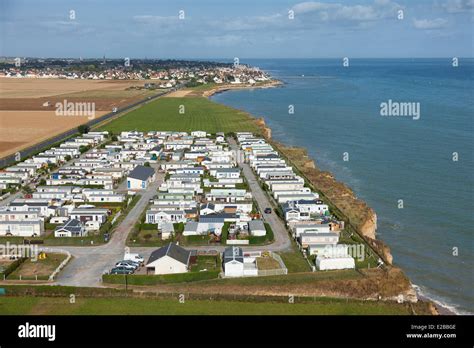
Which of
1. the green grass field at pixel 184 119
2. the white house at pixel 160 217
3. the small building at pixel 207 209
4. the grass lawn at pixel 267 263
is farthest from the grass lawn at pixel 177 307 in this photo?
the green grass field at pixel 184 119

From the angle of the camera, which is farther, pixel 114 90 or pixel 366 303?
pixel 114 90

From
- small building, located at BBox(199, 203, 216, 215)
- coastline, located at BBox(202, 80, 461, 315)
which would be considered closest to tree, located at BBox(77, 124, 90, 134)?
coastline, located at BBox(202, 80, 461, 315)

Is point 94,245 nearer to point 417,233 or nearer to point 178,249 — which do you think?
point 178,249

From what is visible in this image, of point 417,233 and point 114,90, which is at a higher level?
point 114,90

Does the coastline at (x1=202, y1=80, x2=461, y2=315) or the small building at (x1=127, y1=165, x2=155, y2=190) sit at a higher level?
the small building at (x1=127, y1=165, x2=155, y2=190)

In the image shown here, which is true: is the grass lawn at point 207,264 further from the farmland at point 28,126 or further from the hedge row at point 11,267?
the farmland at point 28,126

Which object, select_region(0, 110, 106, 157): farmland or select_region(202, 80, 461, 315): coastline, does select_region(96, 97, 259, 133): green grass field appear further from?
select_region(202, 80, 461, 315): coastline

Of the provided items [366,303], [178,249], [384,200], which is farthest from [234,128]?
[366,303]
